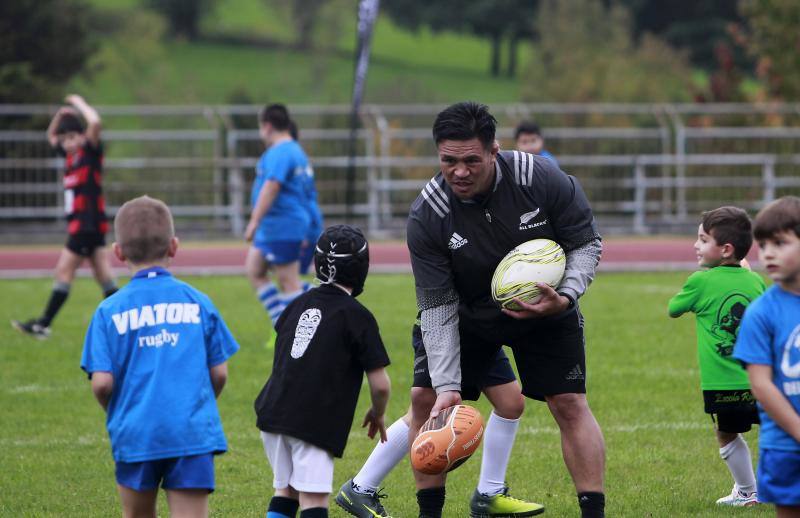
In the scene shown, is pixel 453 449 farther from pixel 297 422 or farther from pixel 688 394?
pixel 688 394

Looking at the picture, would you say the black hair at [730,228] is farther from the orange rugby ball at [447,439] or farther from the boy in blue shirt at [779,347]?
the boy in blue shirt at [779,347]

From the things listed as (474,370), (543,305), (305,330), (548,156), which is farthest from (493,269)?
(548,156)

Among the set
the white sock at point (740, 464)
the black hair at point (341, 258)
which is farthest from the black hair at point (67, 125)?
the white sock at point (740, 464)

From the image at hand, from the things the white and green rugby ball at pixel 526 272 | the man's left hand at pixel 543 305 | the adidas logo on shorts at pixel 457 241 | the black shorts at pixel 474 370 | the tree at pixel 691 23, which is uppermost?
the tree at pixel 691 23

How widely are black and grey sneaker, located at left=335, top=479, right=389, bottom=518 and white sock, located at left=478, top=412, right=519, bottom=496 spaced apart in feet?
1.81

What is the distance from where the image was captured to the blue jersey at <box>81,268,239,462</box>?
15.3ft

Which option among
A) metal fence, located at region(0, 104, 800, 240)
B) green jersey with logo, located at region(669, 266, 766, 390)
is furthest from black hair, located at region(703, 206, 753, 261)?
metal fence, located at region(0, 104, 800, 240)

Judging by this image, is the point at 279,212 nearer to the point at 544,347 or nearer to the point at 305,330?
the point at 544,347

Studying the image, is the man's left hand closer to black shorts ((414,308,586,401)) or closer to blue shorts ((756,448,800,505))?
black shorts ((414,308,586,401))

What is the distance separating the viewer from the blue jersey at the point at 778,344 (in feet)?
14.3

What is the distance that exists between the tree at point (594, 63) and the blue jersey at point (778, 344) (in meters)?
30.9

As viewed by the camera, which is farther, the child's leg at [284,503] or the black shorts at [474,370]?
the black shorts at [474,370]

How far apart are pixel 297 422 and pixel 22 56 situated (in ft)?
90.9

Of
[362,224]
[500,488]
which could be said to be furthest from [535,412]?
[362,224]
